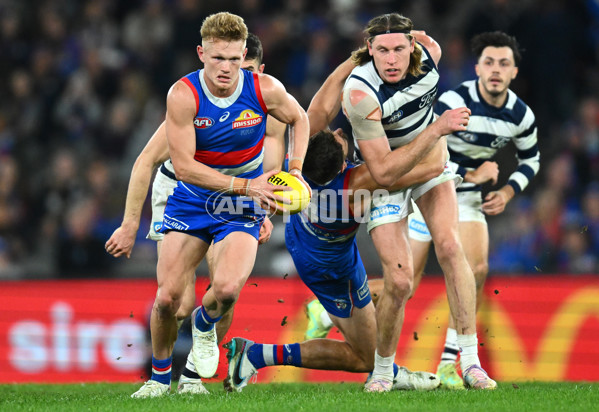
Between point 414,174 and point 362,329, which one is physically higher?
point 414,174

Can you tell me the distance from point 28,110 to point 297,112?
8.61m

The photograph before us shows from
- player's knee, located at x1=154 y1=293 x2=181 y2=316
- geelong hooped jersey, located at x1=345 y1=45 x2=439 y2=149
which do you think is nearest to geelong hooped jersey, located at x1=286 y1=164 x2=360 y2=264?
geelong hooped jersey, located at x1=345 y1=45 x2=439 y2=149

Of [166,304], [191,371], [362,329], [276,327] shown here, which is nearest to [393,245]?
[362,329]

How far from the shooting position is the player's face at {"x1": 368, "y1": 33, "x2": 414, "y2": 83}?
276 inches

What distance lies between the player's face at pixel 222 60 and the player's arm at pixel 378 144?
3.11 feet

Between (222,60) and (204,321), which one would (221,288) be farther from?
(222,60)

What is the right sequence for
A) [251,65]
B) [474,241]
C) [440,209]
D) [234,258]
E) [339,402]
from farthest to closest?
[474,241] → [251,65] → [440,209] → [234,258] → [339,402]

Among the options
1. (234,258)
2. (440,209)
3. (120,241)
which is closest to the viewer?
(234,258)

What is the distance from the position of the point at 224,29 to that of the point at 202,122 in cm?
66

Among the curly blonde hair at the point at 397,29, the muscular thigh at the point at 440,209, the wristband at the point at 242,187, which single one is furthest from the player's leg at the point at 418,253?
the wristband at the point at 242,187

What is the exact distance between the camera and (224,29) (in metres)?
6.43

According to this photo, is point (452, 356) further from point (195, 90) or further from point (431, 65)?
point (195, 90)

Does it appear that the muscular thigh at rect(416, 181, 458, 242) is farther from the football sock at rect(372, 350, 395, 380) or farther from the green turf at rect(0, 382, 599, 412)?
the green turf at rect(0, 382, 599, 412)

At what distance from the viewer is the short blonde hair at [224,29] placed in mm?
6434
